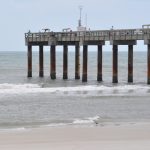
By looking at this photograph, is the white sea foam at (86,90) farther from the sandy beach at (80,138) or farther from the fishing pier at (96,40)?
the sandy beach at (80,138)

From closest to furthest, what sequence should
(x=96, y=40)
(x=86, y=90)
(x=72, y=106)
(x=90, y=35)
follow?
(x=72, y=106) → (x=86, y=90) → (x=96, y=40) → (x=90, y=35)

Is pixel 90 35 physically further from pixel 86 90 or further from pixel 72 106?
pixel 72 106

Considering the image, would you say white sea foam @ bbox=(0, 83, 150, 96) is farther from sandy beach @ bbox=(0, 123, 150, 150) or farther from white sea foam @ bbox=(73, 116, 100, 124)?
sandy beach @ bbox=(0, 123, 150, 150)

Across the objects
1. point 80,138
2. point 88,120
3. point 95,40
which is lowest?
point 88,120

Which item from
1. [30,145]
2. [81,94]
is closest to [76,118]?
[30,145]

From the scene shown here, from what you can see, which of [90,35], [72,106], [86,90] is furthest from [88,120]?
[90,35]

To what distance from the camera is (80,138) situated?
19.0 meters

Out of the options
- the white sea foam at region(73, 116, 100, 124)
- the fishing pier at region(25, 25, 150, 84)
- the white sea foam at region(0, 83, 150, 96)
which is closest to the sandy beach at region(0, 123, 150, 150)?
the white sea foam at region(73, 116, 100, 124)

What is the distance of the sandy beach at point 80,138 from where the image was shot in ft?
56.5

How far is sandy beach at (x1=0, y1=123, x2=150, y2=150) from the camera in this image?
17234mm

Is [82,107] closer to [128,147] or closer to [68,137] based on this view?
→ [68,137]

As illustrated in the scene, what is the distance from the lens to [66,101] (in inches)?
1292

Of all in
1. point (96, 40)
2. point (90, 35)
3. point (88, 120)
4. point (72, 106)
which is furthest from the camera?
point (90, 35)

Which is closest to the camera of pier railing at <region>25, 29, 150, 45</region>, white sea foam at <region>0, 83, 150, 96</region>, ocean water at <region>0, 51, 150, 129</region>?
ocean water at <region>0, 51, 150, 129</region>
